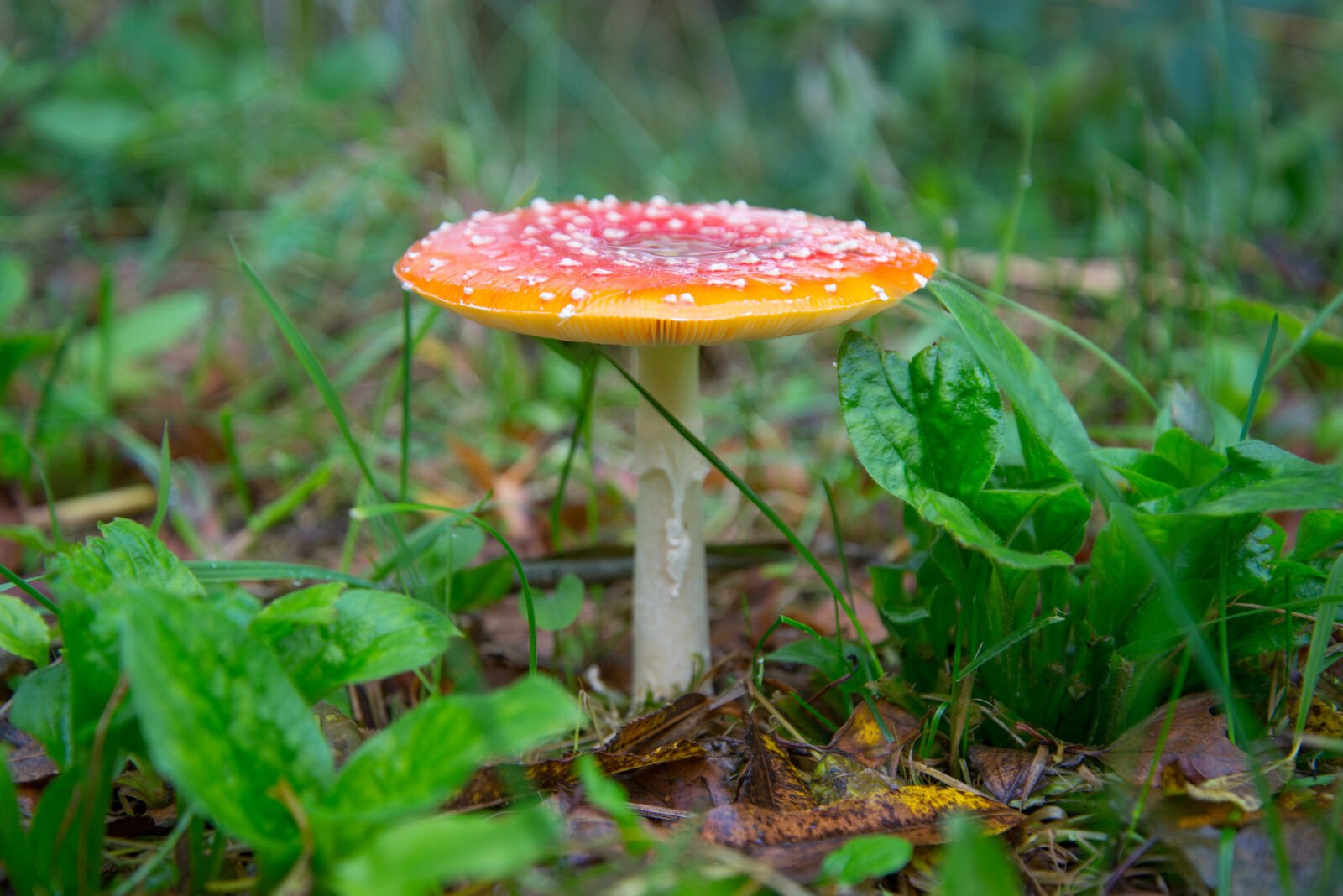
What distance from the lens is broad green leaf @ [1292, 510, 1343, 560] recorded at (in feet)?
5.05

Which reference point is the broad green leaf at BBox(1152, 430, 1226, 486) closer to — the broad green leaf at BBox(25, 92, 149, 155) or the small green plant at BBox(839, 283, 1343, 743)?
the small green plant at BBox(839, 283, 1343, 743)

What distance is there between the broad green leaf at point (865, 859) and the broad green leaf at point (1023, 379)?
0.66 meters

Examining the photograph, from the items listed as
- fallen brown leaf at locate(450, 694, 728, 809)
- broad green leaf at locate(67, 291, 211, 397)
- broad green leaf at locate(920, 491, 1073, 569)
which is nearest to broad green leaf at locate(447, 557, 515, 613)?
fallen brown leaf at locate(450, 694, 728, 809)

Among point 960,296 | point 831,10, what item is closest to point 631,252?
point 960,296

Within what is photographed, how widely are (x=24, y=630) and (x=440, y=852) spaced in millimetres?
968

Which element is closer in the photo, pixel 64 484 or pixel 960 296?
pixel 960 296

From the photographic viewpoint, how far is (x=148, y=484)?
302 cm

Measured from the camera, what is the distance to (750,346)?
4.17 meters

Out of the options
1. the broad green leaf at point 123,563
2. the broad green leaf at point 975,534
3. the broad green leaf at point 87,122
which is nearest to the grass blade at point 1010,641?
the broad green leaf at point 975,534

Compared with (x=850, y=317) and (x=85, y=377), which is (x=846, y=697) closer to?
(x=850, y=317)

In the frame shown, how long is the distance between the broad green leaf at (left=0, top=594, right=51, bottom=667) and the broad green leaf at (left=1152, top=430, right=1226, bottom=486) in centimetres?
200

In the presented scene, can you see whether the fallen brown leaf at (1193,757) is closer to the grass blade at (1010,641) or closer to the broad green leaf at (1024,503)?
the grass blade at (1010,641)

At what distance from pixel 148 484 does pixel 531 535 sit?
139cm

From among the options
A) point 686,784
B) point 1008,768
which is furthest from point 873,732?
point 686,784
